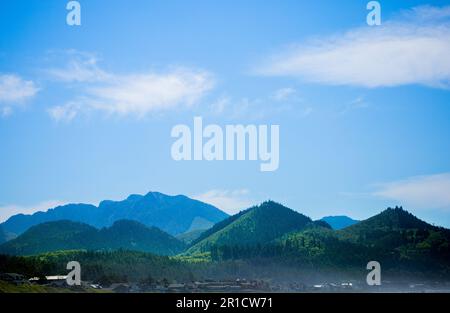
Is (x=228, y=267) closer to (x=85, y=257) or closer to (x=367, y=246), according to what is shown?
(x=85, y=257)

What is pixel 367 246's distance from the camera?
184m

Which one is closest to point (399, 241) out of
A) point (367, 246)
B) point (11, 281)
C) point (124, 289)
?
point (367, 246)

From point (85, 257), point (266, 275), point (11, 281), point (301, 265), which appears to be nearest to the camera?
point (11, 281)

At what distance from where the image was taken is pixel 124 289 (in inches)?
3671

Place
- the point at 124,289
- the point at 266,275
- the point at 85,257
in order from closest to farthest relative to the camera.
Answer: the point at 124,289 → the point at 85,257 → the point at 266,275

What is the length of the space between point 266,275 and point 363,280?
93.2ft
